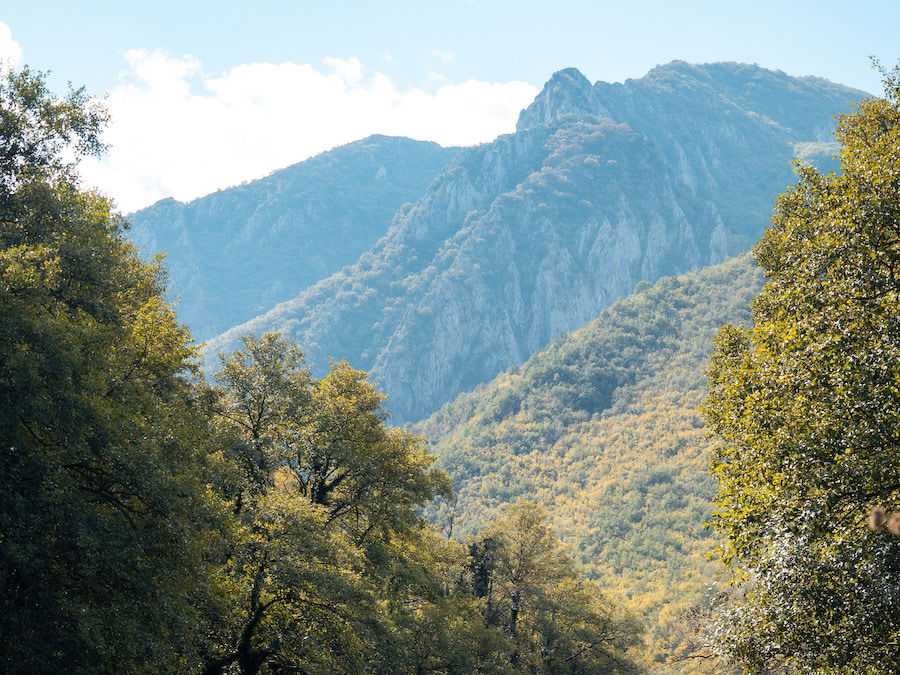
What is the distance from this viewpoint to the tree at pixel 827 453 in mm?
13820

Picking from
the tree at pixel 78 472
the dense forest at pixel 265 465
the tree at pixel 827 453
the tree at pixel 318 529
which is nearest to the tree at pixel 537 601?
the tree at pixel 318 529

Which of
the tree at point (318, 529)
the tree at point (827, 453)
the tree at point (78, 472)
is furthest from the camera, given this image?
the tree at point (318, 529)

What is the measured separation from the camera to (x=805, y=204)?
22.9 meters

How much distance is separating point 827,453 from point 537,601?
42731mm

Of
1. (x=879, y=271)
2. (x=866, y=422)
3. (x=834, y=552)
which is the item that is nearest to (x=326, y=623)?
→ (x=834, y=552)

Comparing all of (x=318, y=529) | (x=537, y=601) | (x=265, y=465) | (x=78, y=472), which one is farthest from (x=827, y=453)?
(x=537, y=601)

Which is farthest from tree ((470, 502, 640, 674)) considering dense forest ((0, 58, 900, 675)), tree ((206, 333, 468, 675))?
dense forest ((0, 58, 900, 675))

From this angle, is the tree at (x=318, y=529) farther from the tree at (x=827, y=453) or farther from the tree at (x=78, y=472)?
the tree at (x=827, y=453)

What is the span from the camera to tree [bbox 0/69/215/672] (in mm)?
15141

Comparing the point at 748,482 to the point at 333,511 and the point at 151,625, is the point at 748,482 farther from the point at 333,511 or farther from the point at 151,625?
the point at 333,511

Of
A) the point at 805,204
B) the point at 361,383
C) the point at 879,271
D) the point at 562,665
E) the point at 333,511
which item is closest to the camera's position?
the point at 879,271

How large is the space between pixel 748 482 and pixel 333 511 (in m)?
22.4

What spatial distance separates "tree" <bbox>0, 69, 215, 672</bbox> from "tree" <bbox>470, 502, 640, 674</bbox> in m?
37.2

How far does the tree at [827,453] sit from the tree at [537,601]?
3793 cm
